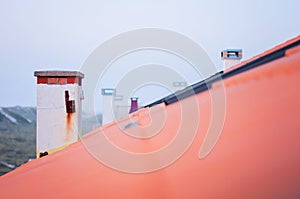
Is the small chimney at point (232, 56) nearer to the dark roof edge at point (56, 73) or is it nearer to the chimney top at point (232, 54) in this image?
the chimney top at point (232, 54)

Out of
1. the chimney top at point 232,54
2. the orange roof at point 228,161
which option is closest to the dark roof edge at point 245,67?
the orange roof at point 228,161

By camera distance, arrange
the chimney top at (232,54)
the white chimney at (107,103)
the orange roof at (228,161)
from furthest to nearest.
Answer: the white chimney at (107,103), the chimney top at (232,54), the orange roof at (228,161)

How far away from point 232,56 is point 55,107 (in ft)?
9.34

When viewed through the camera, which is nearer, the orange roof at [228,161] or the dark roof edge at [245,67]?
the orange roof at [228,161]

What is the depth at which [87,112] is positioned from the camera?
518 cm

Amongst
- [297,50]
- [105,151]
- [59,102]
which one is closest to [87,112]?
[59,102]

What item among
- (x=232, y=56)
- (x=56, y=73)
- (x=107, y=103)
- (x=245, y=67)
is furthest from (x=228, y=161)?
(x=107, y=103)

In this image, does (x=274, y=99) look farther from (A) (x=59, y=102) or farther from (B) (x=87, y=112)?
(B) (x=87, y=112)

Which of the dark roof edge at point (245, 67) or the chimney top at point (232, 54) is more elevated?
the chimney top at point (232, 54)

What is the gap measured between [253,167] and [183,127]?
0.67m

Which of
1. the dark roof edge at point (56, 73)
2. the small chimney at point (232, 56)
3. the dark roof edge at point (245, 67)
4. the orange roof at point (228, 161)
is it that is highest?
the small chimney at point (232, 56)

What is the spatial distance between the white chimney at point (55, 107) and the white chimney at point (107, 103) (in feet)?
14.4

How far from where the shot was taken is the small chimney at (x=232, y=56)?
17.8 feet

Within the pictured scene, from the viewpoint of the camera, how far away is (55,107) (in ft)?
14.1
